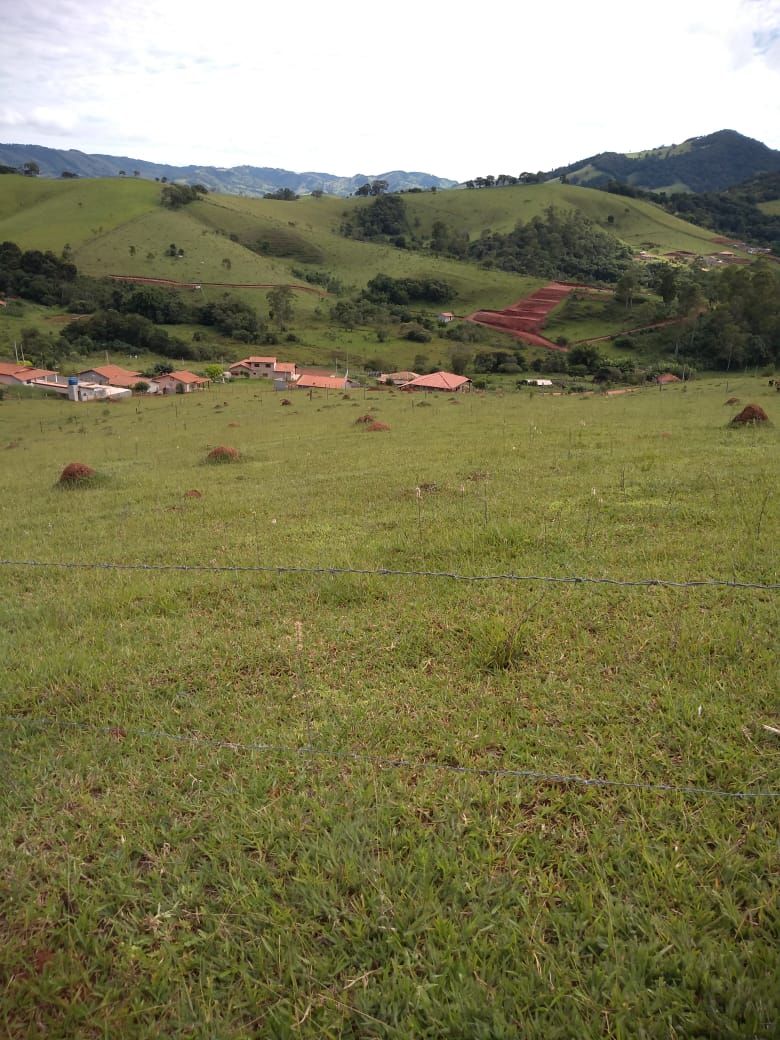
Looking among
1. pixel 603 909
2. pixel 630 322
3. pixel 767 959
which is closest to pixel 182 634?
pixel 603 909

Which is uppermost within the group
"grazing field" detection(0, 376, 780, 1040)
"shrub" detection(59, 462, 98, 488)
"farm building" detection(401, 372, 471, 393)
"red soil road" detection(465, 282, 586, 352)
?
"red soil road" detection(465, 282, 586, 352)

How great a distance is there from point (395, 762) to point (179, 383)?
63.8 meters

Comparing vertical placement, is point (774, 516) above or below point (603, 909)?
above

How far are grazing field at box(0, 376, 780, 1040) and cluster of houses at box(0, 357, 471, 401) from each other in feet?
156

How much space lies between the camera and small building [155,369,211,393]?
61.1m

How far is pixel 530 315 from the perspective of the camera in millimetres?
92688

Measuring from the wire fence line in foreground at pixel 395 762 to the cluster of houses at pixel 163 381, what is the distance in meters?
49.8

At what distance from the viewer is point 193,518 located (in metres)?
10.0

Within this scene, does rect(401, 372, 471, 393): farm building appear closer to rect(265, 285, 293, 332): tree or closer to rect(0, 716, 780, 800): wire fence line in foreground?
rect(265, 285, 293, 332): tree

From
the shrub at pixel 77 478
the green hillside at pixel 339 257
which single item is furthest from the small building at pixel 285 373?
the shrub at pixel 77 478

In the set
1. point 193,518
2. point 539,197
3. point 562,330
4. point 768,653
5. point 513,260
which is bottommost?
point 193,518

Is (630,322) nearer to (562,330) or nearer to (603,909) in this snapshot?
(562,330)

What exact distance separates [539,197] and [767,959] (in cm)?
17705

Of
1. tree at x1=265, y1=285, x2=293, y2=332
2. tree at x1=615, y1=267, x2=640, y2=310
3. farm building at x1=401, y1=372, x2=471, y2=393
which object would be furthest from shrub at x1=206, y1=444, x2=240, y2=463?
tree at x1=615, y1=267, x2=640, y2=310
